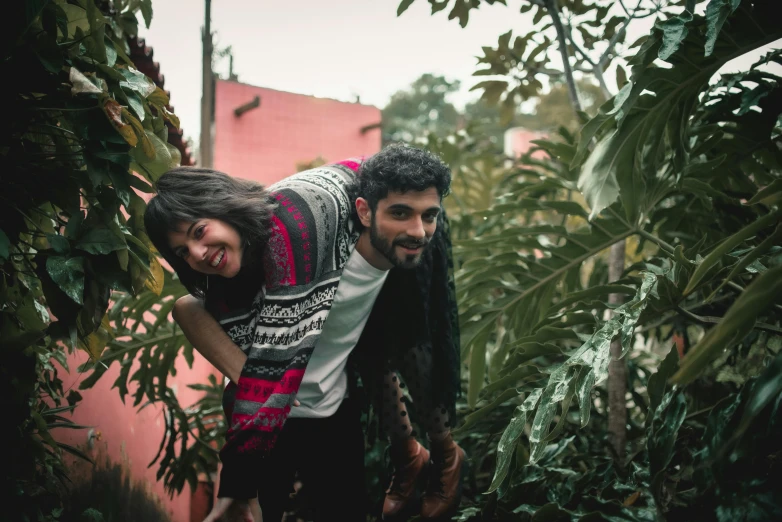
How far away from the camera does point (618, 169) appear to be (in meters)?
1.84

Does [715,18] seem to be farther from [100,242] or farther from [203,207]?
[100,242]

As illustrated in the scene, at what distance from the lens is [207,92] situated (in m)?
3.91

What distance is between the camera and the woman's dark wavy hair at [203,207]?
147cm

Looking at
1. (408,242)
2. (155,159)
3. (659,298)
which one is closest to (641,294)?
(659,298)

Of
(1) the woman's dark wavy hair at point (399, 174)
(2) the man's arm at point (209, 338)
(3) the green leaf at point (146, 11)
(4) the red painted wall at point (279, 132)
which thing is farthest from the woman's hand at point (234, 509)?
(4) the red painted wall at point (279, 132)

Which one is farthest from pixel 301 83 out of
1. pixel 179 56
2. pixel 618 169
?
pixel 618 169

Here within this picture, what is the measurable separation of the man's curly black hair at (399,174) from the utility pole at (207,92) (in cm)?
236

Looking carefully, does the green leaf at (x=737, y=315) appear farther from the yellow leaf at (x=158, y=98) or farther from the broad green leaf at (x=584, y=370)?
the yellow leaf at (x=158, y=98)

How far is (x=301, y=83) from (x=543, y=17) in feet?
17.8

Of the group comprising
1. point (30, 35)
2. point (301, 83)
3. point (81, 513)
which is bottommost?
point (81, 513)

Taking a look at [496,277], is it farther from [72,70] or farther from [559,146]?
[72,70]

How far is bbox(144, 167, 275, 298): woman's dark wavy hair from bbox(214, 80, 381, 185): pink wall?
596 centimetres

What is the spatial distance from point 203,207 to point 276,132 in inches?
259

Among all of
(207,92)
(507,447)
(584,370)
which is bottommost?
(507,447)
